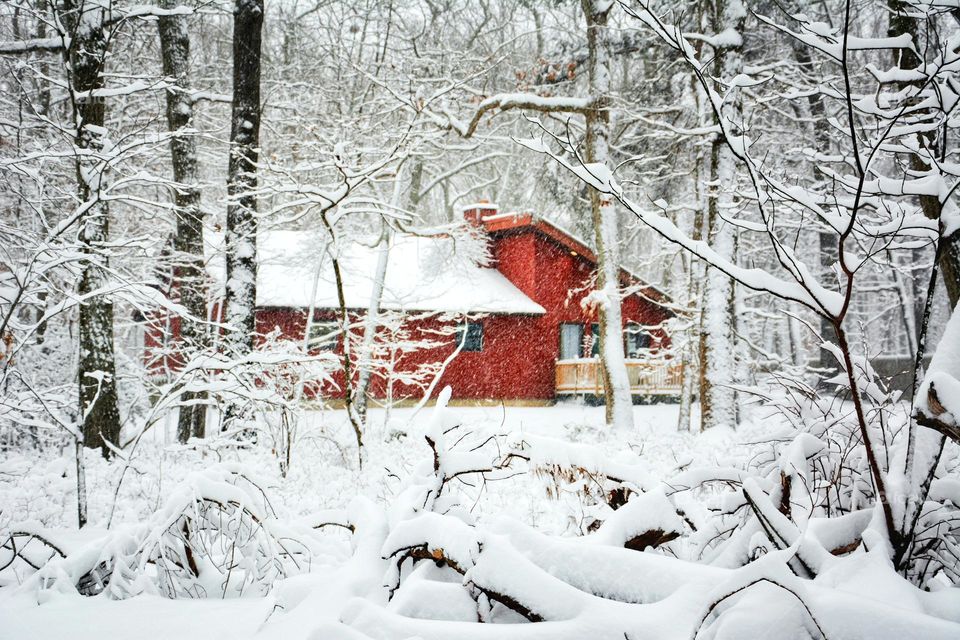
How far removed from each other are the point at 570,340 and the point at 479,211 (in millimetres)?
6002

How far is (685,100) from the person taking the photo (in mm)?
12680

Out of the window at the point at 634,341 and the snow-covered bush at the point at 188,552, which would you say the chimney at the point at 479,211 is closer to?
the window at the point at 634,341

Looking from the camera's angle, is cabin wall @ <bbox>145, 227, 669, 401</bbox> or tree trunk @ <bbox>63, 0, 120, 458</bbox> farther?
cabin wall @ <bbox>145, 227, 669, 401</bbox>

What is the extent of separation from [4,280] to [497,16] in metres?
20.4

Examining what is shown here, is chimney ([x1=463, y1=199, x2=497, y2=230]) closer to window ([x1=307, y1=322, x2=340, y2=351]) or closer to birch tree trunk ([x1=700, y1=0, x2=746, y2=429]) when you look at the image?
window ([x1=307, y1=322, x2=340, y2=351])

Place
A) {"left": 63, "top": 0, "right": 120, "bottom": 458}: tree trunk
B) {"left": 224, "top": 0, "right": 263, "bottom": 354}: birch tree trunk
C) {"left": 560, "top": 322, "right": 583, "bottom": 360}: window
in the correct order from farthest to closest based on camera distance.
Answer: {"left": 560, "top": 322, "right": 583, "bottom": 360}: window → {"left": 224, "top": 0, "right": 263, "bottom": 354}: birch tree trunk → {"left": 63, "top": 0, "right": 120, "bottom": 458}: tree trunk

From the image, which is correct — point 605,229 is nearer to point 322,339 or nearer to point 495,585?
point 322,339

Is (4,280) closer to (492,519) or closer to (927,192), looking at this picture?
(492,519)

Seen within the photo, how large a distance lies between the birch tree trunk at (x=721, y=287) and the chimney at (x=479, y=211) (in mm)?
12110

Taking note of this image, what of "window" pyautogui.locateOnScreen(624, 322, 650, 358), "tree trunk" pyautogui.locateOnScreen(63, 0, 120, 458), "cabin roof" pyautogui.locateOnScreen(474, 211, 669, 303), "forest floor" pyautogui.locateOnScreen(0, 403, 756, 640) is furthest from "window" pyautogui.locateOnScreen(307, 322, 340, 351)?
"window" pyautogui.locateOnScreen(624, 322, 650, 358)

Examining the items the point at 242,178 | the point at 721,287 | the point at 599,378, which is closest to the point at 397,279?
the point at 599,378

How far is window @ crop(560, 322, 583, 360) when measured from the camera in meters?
22.6

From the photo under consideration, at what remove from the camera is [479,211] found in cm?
2238

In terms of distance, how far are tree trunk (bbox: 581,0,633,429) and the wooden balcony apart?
8.41 meters
